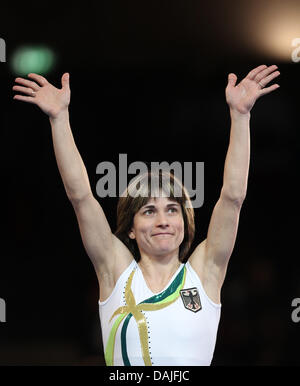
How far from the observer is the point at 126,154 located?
3.70 metres

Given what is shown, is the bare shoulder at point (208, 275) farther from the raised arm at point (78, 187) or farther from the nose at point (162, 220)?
the raised arm at point (78, 187)

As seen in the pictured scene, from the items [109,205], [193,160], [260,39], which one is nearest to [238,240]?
[193,160]

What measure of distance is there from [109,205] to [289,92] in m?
1.20

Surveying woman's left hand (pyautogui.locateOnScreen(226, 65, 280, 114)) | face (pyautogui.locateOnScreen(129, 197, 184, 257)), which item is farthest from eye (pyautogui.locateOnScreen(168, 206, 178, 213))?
woman's left hand (pyautogui.locateOnScreen(226, 65, 280, 114))

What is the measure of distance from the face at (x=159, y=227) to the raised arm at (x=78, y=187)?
0.14m

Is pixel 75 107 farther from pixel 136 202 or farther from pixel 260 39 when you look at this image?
pixel 260 39

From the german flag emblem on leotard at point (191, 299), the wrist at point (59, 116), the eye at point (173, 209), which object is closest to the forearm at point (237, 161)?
the eye at point (173, 209)

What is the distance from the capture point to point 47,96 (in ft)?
10.4

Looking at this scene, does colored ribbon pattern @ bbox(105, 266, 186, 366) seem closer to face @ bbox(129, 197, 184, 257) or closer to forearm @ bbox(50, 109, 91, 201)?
face @ bbox(129, 197, 184, 257)

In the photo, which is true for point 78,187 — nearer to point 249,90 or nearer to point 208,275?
point 208,275

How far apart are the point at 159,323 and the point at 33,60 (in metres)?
1.53

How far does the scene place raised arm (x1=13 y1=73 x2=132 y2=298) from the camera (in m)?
3.06

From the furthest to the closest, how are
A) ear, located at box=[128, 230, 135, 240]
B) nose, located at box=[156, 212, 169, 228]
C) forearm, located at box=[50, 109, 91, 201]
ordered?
1. ear, located at box=[128, 230, 135, 240]
2. nose, located at box=[156, 212, 169, 228]
3. forearm, located at box=[50, 109, 91, 201]

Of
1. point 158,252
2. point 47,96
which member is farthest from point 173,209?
point 47,96
